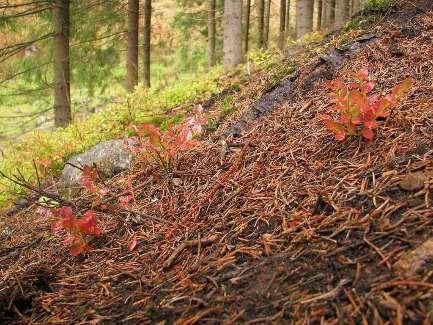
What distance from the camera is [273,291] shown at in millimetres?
1889

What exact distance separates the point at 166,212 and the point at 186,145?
23.6 inches

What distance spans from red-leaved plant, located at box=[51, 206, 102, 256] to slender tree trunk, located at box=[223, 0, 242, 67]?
267 inches

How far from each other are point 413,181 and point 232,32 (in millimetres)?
7361

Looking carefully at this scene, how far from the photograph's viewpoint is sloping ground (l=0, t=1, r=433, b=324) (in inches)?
70.7

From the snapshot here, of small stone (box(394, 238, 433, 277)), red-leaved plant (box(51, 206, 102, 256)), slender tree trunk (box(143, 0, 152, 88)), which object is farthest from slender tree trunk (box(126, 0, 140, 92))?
small stone (box(394, 238, 433, 277))

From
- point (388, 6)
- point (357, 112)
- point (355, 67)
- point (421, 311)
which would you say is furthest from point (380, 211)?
point (388, 6)

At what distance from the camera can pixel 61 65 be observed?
9.99m

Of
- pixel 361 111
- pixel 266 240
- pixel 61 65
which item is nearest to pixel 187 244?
pixel 266 240

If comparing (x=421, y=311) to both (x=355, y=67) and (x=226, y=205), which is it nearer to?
(x=226, y=205)

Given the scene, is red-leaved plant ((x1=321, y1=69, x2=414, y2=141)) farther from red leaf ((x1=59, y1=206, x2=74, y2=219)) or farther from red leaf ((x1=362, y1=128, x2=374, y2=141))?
red leaf ((x1=59, y1=206, x2=74, y2=219))

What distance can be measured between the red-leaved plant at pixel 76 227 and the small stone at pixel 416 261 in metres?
1.84

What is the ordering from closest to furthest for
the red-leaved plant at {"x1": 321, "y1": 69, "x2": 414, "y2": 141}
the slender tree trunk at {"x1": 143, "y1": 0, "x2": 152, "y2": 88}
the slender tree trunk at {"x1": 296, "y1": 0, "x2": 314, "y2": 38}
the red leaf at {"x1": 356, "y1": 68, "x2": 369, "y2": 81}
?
1. the red-leaved plant at {"x1": 321, "y1": 69, "x2": 414, "y2": 141}
2. the red leaf at {"x1": 356, "y1": 68, "x2": 369, "y2": 81}
3. the slender tree trunk at {"x1": 296, "y1": 0, "x2": 314, "y2": 38}
4. the slender tree trunk at {"x1": 143, "y1": 0, "x2": 152, "y2": 88}

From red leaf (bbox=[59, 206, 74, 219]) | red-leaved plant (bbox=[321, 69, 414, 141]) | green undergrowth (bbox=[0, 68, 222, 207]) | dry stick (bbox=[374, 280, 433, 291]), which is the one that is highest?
red-leaved plant (bbox=[321, 69, 414, 141])

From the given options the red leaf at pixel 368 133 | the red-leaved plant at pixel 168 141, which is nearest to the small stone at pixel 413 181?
the red leaf at pixel 368 133
